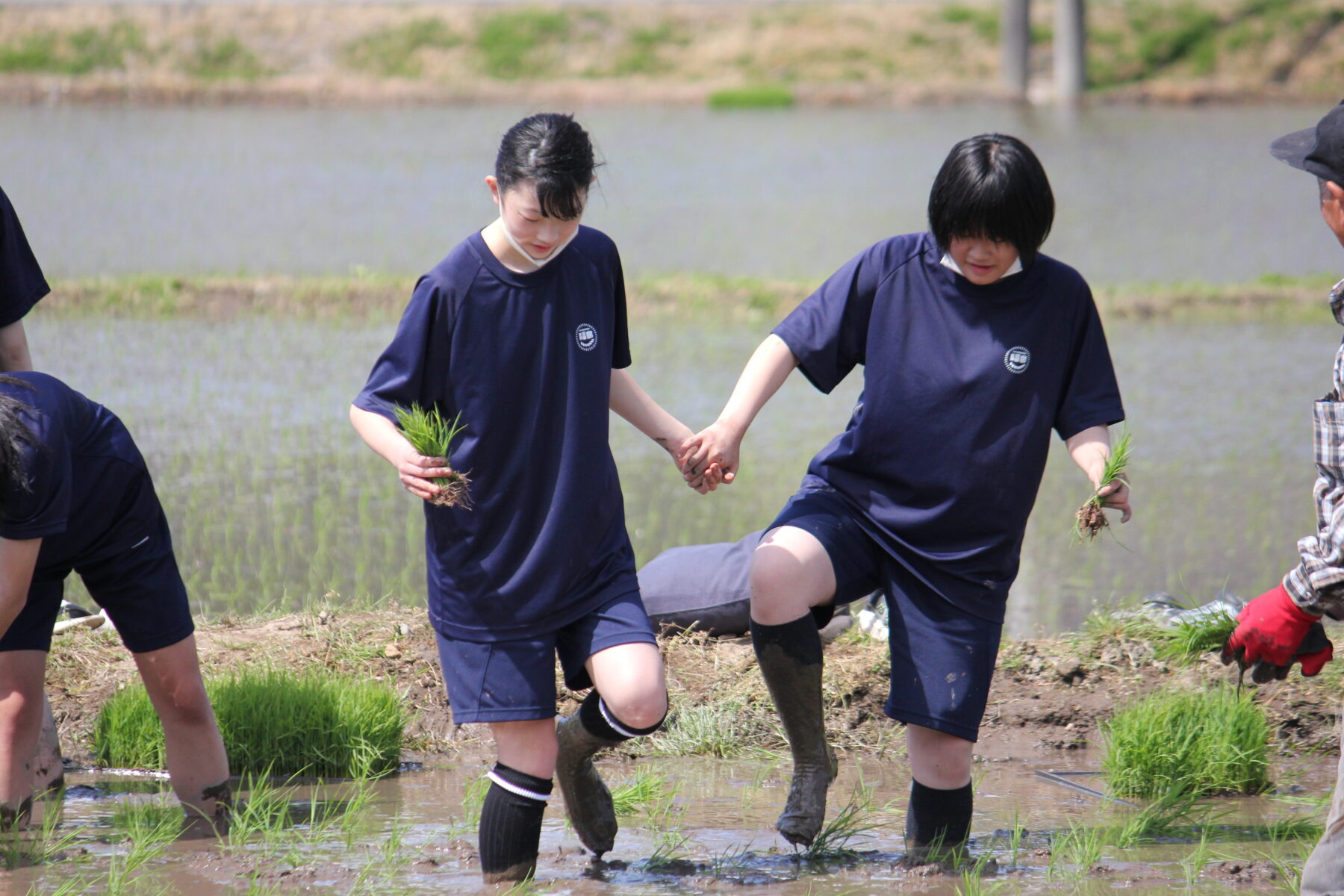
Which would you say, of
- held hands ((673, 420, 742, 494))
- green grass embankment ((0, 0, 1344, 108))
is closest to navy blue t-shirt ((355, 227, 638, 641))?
held hands ((673, 420, 742, 494))

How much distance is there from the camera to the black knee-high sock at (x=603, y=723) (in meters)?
3.02

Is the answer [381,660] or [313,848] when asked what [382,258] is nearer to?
[381,660]

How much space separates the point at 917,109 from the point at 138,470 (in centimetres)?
2449

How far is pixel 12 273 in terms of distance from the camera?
3518 mm

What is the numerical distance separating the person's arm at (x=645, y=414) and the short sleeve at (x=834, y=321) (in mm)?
329

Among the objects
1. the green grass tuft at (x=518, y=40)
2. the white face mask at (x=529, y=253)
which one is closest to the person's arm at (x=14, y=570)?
the white face mask at (x=529, y=253)

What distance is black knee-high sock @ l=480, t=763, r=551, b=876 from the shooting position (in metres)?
3.01

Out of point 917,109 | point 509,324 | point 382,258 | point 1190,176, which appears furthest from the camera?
point 917,109

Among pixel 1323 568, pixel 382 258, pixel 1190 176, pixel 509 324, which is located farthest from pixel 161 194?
pixel 1323 568

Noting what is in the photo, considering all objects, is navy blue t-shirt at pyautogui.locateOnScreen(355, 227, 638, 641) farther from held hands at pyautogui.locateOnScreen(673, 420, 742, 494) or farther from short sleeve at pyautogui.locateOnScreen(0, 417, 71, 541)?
short sleeve at pyautogui.locateOnScreen(0, 417, 71, 541)

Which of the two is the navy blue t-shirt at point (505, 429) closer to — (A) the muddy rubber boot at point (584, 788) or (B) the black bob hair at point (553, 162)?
(B) the black bob hair at point (553, 162)

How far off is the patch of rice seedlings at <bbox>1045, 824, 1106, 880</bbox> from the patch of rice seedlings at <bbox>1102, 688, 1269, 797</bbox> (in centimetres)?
43

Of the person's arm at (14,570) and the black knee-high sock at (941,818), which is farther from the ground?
the person's arm at (14,570)

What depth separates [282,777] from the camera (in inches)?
152
